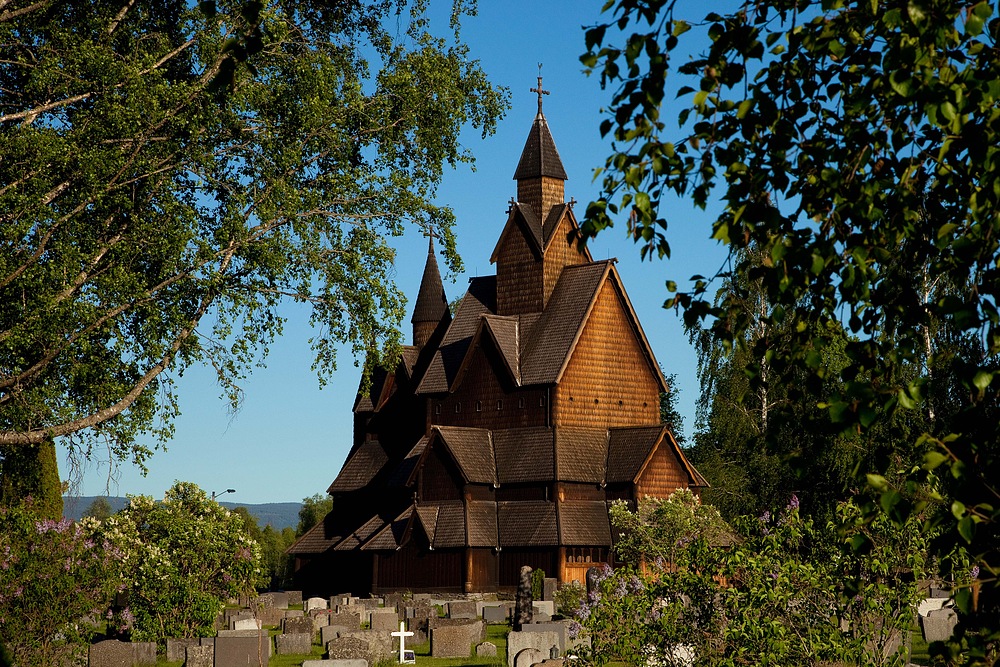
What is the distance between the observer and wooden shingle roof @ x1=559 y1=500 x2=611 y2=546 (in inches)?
1879

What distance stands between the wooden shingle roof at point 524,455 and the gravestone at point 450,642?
2040 centimetres

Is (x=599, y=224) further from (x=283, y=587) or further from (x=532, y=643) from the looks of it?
(x=283, y=587)

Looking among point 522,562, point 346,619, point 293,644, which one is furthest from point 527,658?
point 522,562

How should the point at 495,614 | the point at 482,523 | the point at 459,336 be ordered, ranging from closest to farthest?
1. the point at 495,614
2. the point at 482,523
3. the point at 459,336

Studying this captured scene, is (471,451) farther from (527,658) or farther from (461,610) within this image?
(527,658)

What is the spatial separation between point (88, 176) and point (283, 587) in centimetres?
6762

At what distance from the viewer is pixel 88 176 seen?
23734 mm

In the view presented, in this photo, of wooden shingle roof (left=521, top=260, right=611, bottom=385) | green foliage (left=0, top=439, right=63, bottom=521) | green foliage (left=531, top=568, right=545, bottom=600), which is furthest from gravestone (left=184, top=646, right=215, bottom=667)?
wooden shingle roof (left=521, top=260, right=611, bottom=385)

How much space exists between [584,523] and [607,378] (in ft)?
23.4

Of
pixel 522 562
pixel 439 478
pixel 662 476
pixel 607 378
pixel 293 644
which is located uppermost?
pixel 607 378

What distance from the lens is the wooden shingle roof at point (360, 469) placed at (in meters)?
59.6

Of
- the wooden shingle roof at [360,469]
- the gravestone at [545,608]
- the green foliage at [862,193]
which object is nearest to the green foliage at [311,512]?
the wooden shingle roof at [360,469]

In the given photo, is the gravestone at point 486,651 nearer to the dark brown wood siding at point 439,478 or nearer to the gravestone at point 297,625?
the gravestone at point 297,625

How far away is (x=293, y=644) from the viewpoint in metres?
29.5
